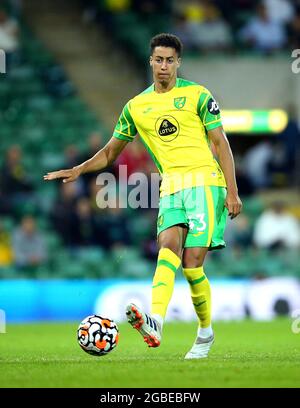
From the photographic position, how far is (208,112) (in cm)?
846

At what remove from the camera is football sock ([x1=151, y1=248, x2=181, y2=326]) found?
8125 millimetres

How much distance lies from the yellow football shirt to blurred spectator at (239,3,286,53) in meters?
11.2

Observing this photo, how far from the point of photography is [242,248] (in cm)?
1683

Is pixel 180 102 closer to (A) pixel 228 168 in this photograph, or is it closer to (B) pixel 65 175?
(A) pixel 228 168

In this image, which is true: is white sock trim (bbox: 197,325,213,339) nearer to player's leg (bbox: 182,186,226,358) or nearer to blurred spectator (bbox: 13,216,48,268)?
player's leg (bbox: 182,186,226,358)

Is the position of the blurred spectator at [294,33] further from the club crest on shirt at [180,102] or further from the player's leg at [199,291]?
the player's leg at [199,291]

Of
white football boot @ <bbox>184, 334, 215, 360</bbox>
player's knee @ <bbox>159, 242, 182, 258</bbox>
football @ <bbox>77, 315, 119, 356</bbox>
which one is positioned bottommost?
white football boot @ <bbox>184, 334, 215, 360</bbox>

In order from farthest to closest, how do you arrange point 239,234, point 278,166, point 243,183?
point 278,166 < point 243,183 < point 239,234

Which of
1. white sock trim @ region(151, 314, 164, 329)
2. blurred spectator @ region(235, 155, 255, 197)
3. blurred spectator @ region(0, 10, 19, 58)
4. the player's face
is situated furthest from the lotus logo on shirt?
blurred spectator @ region(0, 10, 19, 58)

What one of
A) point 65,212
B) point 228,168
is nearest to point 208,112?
point 228,168

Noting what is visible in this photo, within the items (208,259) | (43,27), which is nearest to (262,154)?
(208,259)

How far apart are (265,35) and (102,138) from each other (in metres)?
3.36

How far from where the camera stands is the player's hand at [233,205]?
326 inches

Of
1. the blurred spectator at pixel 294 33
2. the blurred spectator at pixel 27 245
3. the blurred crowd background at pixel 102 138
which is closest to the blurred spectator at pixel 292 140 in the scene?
the blurred crowd background at pixel 102 138
